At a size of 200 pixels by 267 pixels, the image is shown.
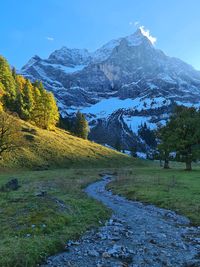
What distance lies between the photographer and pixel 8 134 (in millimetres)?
71312

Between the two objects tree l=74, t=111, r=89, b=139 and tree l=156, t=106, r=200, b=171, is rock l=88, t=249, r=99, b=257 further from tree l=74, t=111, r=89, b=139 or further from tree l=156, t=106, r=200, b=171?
tree l=74, t=111, r=89, b=139

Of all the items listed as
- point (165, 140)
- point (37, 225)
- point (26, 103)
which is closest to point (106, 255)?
point (37, 225)

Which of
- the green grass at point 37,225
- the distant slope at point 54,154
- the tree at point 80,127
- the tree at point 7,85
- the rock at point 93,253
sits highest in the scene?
the tree at point 7,85

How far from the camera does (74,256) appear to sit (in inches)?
680

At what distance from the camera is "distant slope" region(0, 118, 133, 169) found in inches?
3285

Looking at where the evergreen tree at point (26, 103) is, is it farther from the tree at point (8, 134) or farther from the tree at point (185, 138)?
the tree at point (185, 138)

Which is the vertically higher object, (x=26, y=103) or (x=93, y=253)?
(x=26, y=103)

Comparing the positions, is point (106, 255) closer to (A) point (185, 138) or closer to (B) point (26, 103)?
(A) point (185, 138)

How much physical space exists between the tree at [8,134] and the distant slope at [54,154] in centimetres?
611

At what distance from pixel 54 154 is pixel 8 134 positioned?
2407 cm

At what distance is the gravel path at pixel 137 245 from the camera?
655 inches

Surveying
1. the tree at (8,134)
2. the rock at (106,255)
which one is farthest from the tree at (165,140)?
the rock at (106,255)

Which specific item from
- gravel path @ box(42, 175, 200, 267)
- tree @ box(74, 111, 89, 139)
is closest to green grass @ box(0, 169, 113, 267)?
gravel path @ box(42, 175, 200, 267)

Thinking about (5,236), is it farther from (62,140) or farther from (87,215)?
(62,140)
